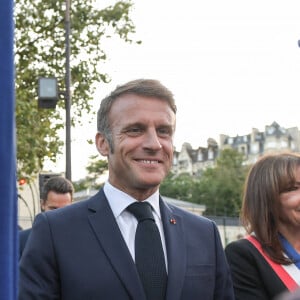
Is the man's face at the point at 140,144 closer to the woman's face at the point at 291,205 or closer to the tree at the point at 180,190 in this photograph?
the woman's face at the point at 291,205

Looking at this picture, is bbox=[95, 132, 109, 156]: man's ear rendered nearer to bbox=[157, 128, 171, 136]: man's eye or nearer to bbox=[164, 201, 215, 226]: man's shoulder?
bbox=[157, 128, 171, 136]: man's eye

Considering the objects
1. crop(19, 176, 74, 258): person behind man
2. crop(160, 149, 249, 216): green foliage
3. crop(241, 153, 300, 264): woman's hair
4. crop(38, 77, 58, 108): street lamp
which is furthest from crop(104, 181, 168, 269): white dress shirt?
crop(160, 149, 249, 216): green foliage

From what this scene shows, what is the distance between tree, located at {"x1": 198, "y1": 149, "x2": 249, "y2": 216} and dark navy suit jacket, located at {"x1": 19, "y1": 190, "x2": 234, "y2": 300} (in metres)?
85.6

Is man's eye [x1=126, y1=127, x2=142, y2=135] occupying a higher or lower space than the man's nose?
higher

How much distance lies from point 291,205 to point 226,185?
284 feet

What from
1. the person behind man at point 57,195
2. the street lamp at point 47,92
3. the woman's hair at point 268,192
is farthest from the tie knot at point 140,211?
the street lamp at point 47,92

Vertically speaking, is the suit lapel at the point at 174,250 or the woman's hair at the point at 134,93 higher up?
the woman's hair at the point at 134,93

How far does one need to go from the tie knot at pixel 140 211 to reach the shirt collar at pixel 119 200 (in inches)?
0.8

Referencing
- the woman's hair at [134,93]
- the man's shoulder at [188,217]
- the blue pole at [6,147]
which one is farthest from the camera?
the man's shoulder at [188,217]

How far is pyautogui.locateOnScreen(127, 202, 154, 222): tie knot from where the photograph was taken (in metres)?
2.85

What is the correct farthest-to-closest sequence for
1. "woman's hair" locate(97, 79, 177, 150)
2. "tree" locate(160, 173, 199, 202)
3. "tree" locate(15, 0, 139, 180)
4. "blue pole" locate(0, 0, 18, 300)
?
"tree" locate(160, 173, 199, 202), "tree" locate(15, 0, 139, 180), "woman's hair" locate(97, 79, 177, 150), "blue pole" locate(0, 0, 18, 300)

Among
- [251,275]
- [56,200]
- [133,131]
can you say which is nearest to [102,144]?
[133,131]

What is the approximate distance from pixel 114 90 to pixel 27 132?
1667 centimetres

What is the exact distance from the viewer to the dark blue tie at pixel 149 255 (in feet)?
9.02
